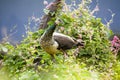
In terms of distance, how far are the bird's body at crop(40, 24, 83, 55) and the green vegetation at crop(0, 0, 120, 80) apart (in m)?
0.10

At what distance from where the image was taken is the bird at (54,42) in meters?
3.71

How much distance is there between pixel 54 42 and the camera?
3855 millimetres

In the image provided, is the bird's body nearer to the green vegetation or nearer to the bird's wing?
the bird's wing

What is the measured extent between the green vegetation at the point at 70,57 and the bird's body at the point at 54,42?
10cm

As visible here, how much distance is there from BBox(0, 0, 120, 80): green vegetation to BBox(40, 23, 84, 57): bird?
94 mm

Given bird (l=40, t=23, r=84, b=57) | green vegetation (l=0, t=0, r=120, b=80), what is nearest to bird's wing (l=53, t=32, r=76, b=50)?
bird (l=40, t=23, r=84, b=57)

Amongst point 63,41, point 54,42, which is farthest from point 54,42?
point 63,41

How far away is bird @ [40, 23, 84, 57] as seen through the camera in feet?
12.2

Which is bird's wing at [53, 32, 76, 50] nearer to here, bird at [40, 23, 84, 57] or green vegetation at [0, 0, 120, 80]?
bird at [40, 23, 84, 57]

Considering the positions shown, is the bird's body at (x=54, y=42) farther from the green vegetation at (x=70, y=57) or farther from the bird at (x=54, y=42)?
the green vegetation at (x=70, y=57)

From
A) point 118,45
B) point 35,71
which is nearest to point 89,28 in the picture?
point 118,45

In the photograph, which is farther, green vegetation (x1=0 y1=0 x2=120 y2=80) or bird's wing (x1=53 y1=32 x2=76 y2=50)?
bird's wing (x1=53 y1=32 x2=76 y2=50)

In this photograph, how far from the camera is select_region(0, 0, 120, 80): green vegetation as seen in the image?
372cm

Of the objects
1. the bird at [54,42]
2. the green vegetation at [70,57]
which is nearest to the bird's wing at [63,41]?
the bird at [54,42]
